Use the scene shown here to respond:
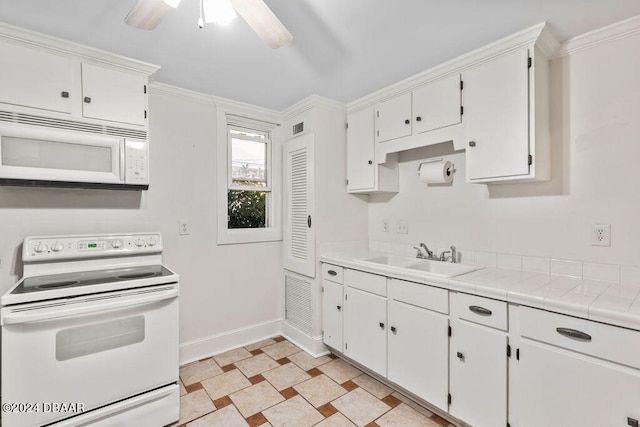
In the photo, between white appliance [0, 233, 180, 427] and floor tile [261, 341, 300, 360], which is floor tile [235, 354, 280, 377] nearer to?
floor tile [261, 341, 300, 360]

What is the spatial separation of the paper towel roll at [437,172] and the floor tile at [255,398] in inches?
75.2

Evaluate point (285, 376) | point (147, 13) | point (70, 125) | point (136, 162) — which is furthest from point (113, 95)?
point (285, 376)

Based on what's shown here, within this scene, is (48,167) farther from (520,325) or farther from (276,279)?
(520,325)

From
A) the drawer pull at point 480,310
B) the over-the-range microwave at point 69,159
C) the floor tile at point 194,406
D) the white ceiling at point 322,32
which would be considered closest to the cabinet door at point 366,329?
the drawer pull at point 480,310

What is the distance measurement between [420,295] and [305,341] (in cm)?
138

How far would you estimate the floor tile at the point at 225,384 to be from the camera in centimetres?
219

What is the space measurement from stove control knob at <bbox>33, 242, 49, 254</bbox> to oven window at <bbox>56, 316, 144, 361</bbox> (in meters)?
0.64

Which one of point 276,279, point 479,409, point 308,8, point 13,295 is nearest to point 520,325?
point 479,409

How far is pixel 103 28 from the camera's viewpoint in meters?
1.74

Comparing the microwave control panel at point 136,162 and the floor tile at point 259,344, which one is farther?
the floor tile at point 259,344

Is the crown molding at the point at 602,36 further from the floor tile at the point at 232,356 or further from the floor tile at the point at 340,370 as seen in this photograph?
the floor tile at the point at 232,356

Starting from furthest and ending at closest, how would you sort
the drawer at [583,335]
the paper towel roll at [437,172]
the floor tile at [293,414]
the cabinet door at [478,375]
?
the paper towel roll at [437,172] → the floor tile at [293,414] → the cabinet door at [478,375] → the drawer at [583,335]

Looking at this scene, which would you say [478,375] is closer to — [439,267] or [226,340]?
[439,267]

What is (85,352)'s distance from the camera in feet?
5.39
